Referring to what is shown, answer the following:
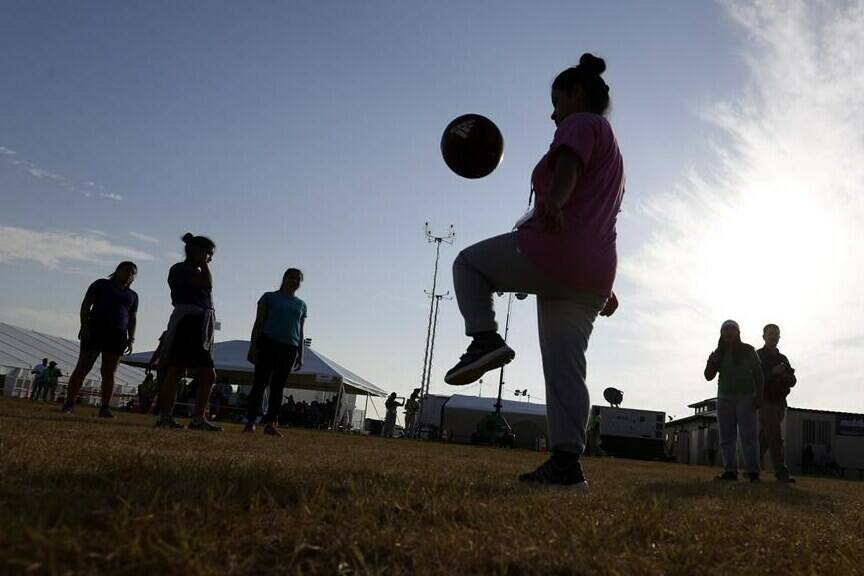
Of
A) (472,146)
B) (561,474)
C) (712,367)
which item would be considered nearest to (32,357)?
(712,367)

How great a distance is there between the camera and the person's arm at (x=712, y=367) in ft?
24.7

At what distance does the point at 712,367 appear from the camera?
7.56 meters

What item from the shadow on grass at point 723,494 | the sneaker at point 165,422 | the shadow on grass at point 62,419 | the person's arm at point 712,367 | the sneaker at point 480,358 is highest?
the person's arm at point 712,367

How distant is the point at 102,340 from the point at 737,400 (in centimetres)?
696

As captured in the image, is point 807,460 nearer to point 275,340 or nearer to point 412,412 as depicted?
point 412,412

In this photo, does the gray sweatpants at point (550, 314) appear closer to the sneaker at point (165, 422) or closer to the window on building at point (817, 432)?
the sneaker at point (165, 422)

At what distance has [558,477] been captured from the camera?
10.2 ft

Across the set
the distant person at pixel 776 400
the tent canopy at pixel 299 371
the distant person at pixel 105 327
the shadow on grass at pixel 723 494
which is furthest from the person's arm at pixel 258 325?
the tent canopy at pixel 299 371

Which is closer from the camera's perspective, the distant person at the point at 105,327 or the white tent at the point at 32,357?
the distant person at the point at 105,327

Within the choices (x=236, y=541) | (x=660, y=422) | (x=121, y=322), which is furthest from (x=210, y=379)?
(x=660, y=422)

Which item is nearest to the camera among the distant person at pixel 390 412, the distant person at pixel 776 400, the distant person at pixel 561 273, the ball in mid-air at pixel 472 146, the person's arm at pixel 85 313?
the distant person at pixel 561 273

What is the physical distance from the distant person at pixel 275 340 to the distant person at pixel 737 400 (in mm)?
4705

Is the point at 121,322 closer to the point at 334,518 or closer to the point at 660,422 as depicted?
the point at 334,518

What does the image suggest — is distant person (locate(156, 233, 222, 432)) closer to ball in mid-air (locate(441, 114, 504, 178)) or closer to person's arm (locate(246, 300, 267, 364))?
person's arm (locate(246, 300, 267, 364))
